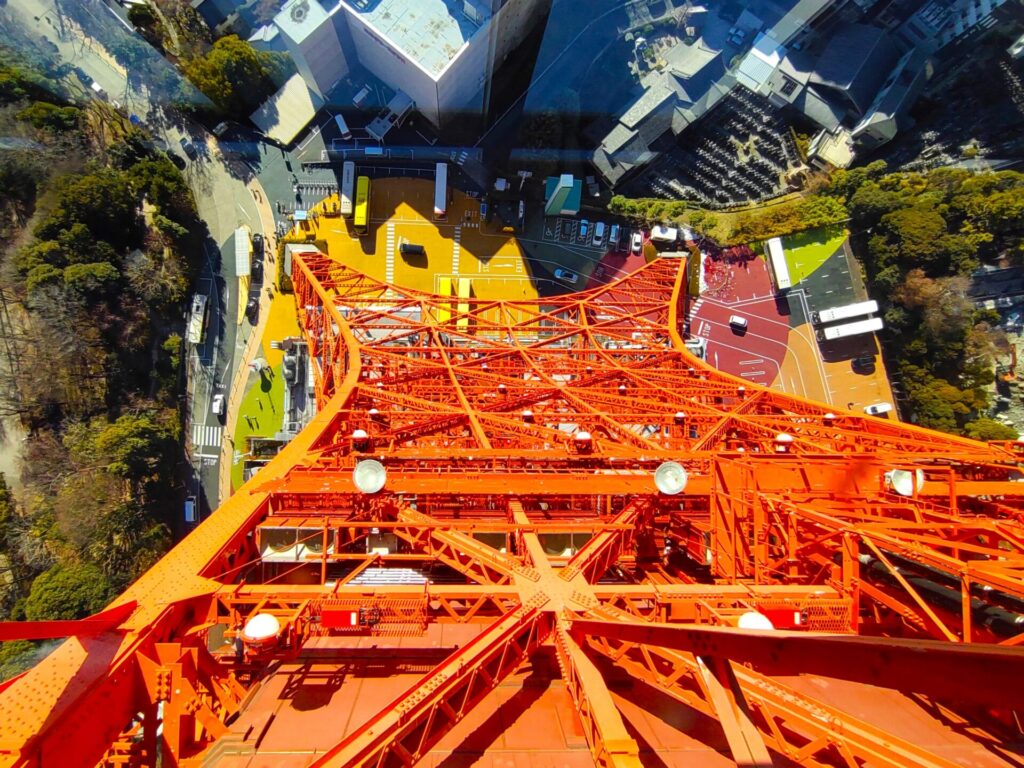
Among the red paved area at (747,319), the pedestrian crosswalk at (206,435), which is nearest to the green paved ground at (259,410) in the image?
the pedestrian crosswalk at (206,435)

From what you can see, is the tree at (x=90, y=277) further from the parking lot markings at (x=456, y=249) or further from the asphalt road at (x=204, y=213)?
the parking lot markings at (x=456, y=249)

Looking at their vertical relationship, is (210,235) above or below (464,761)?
above

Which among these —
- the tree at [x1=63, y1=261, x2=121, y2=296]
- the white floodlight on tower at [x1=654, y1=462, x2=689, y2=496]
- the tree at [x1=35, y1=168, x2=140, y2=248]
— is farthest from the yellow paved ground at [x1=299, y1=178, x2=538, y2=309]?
the white floodlight on tower at [x1=654, y1=462, x2=689, y2=496]

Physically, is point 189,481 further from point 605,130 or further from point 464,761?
point 605,130

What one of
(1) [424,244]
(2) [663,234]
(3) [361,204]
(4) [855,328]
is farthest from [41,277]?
(4) [855,328]

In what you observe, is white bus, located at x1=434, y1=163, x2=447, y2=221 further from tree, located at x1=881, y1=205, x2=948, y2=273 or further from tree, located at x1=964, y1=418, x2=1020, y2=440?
tree, located at x1=964, y1=418, x2=1020, y2=440

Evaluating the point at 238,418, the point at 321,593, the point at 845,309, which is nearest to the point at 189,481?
the point at 238,418

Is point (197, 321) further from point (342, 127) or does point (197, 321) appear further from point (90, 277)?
point (342, 127)
